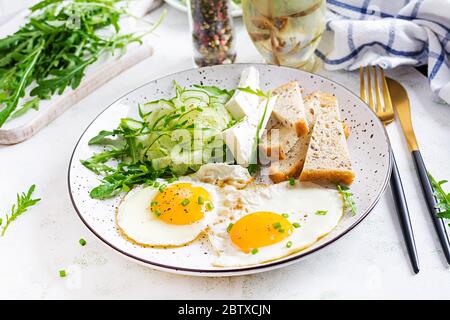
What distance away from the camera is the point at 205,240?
2301 mm

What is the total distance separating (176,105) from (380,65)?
1226 mm

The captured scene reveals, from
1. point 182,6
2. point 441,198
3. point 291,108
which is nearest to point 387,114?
point 291,108

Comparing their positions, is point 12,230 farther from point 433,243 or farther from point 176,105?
point 433,243

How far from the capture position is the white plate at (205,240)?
2.12 metres

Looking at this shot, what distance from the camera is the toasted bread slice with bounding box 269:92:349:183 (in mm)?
2561

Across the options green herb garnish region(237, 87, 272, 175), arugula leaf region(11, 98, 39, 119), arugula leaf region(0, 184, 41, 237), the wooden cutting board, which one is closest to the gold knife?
green herb garnish region(237, 87, 272, 175)

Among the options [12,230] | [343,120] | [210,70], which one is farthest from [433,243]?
[12,230]

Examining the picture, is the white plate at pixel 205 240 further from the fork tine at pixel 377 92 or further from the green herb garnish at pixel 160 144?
the fork tine at pixel 377 92

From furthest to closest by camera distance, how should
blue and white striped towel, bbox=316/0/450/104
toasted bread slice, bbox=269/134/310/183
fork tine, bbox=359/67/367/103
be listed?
blue and white striped towel, bbox=316/0/450/104 → fork tine, bbox=359/67/367/103 → toasted bread slice, bbox=269/134/310/183

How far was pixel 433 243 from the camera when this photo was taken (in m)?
2.28

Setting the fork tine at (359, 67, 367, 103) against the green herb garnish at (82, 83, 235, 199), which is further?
the fork tine at (359, 67, 367, 103)

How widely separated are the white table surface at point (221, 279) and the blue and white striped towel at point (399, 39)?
405 mm

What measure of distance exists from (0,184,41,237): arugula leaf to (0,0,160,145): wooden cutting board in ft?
1.73

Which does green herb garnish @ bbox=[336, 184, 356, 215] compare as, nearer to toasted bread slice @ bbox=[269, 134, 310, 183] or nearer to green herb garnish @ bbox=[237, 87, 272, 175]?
toasted bread slice @ bbox=[269, 134, 310, 183]
